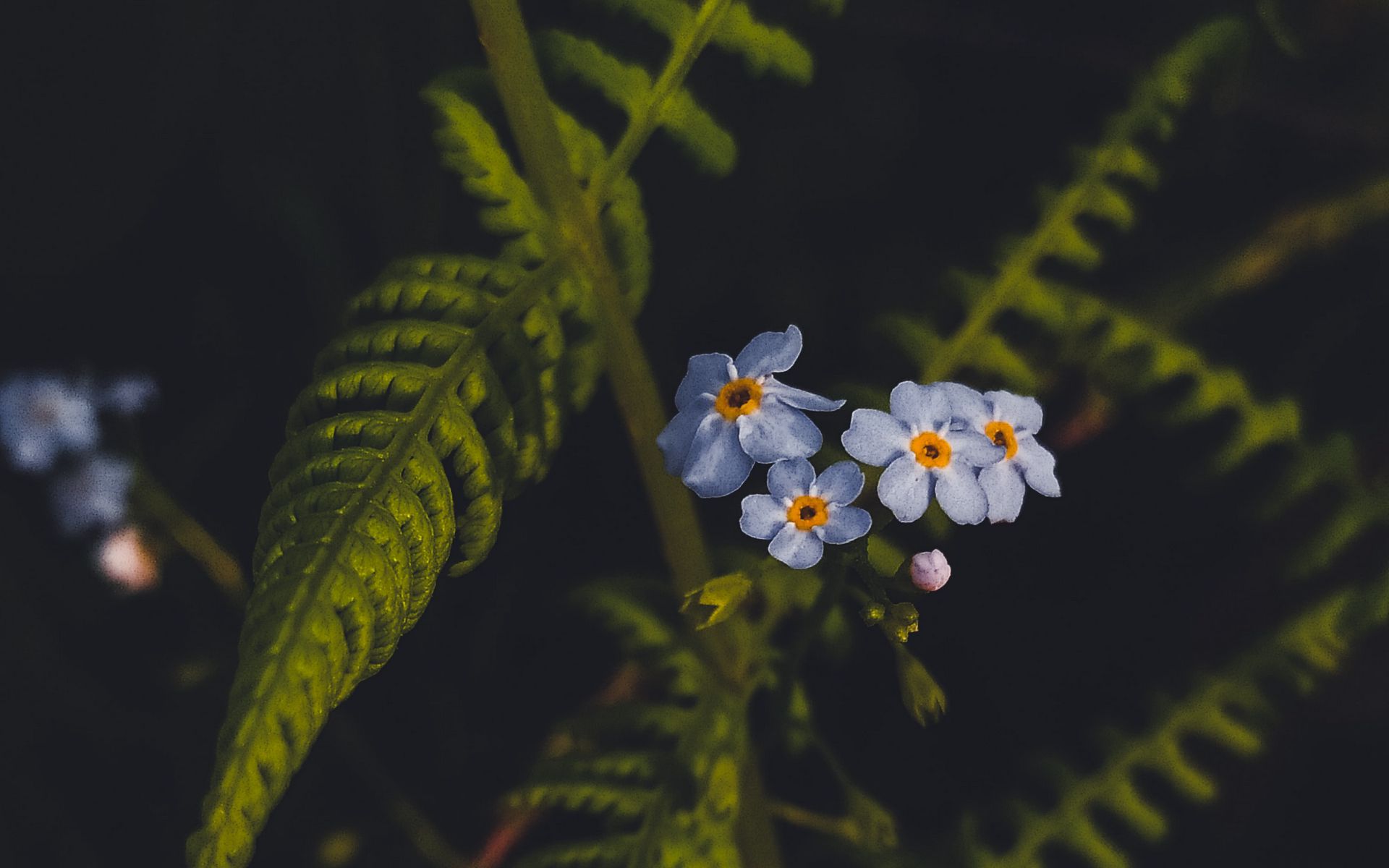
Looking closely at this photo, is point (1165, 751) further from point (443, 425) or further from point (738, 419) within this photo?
point (443, 425)

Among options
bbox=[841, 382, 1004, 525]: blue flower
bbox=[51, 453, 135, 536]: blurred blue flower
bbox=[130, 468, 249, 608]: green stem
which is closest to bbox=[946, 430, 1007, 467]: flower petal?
bbox=[841, 382, 1004, 525]: blue flower

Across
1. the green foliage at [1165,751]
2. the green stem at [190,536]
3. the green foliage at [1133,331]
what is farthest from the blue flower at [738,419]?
the green stem at [190,536]

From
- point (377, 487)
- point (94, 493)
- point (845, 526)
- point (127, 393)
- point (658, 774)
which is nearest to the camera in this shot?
point (377, 487)

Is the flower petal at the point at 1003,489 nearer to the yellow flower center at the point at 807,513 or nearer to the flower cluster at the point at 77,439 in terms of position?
the yellow flower center at the point at 807,513

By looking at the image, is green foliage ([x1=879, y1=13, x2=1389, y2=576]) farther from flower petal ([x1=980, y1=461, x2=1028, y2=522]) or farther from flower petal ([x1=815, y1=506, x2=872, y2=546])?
flower petal ([x1=815, y1=506, x2=872, y2=546])

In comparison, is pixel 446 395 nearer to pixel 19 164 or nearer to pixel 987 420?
pixel 987 420

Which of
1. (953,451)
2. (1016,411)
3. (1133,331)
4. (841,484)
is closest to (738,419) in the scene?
(841,484)
